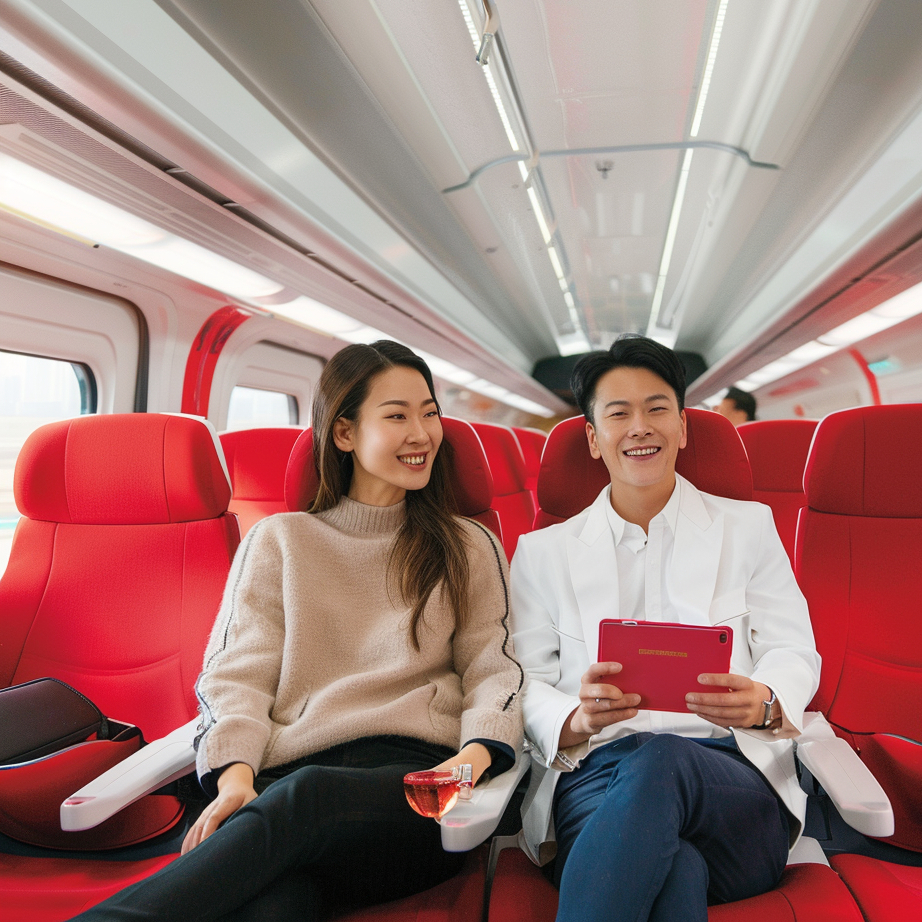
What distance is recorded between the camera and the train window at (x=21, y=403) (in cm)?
329

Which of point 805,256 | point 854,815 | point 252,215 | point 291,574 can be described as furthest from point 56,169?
point 805,256

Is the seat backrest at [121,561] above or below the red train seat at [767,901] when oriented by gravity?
above

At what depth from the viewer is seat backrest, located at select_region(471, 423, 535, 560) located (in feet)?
12.1

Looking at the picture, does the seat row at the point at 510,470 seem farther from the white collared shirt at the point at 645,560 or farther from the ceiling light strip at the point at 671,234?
the ceiling light strip at the point at 671,234

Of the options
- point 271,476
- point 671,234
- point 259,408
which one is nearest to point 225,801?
point 271,476

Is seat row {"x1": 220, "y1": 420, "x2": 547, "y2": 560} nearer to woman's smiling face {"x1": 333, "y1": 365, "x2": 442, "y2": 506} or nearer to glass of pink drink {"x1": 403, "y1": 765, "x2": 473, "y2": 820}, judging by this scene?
woman's smiling face {"x1": 333, "y1": 365, "x2": 442, "y2": 506}

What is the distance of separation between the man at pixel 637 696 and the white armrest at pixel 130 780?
79 centimetres

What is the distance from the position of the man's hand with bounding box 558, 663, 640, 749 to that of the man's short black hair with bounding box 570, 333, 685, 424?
2.66 ft

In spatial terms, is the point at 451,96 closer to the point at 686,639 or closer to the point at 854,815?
the point at 686,639

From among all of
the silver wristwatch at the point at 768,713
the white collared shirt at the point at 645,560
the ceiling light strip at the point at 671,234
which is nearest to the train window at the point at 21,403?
the white collared shirt at the point at 645,560

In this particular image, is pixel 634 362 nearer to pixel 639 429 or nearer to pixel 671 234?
pixel 639 429

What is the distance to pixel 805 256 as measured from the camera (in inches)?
235

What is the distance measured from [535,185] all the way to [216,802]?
15.3ft

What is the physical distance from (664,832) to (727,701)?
1.00 ft
